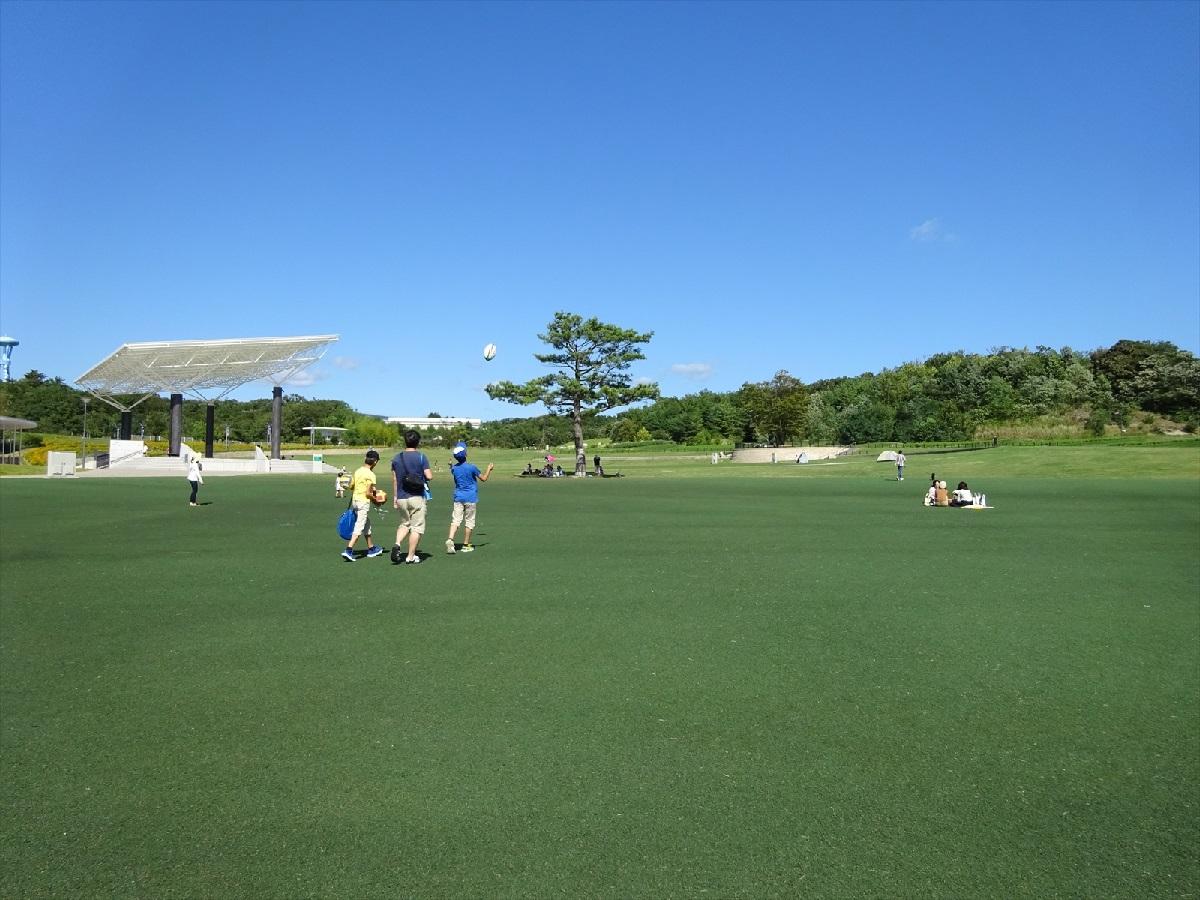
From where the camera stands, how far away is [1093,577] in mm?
11180

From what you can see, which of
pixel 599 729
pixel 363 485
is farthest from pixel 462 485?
pixel 599 729

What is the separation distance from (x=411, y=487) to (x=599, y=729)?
7.45m

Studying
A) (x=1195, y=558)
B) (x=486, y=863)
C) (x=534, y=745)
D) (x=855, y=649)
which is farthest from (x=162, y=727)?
(x=1195, y=558)

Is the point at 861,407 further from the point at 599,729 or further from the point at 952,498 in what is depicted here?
the point at 599,729

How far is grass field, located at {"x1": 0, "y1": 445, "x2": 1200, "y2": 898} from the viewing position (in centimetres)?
372

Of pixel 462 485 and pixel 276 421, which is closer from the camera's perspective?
pixel 462 485

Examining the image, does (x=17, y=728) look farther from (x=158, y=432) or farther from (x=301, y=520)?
(x=158, y=432)

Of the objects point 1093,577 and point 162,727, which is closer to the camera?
point 162,727

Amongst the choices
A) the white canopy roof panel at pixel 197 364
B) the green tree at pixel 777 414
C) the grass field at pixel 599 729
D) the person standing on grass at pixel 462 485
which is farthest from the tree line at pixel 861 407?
the grass field at pixel 599 729

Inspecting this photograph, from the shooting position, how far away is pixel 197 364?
57719 mm

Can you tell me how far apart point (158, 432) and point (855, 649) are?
117 m

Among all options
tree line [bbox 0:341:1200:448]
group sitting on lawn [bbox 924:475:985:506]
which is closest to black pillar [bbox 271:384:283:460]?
tree line [bbox 0:341:1200:448]

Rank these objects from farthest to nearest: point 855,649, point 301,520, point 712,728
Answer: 1. point 301,520
2. point 855,649
3. point 712,728

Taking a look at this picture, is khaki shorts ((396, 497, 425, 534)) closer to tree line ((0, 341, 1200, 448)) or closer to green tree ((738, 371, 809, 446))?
tree line ((0, 341, 1200, 448))
